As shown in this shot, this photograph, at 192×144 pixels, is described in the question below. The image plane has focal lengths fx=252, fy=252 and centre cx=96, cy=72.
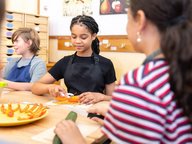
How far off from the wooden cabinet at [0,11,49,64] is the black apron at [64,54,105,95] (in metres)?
1.43

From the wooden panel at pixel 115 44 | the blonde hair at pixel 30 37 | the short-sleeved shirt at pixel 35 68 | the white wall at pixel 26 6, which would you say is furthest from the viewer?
the white wall at pixel 26 6

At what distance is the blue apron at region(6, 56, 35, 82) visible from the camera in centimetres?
201

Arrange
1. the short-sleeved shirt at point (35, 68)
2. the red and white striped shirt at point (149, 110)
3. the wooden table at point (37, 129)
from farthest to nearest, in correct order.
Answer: the short-sleeved shirt at point (35, 68), the wooden table at point (37, 129), the red and white striped shirt at point (149, 110)

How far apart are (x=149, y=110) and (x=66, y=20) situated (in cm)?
322

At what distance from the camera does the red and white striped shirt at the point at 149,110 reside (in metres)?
0.53

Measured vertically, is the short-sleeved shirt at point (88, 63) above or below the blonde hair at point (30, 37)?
below

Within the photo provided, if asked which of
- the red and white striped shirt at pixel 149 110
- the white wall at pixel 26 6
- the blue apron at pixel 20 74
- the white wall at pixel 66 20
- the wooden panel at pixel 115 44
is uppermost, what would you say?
the white wall at pixel 26 6

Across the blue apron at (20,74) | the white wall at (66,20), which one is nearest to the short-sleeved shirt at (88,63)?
the blue apron at (20,74)

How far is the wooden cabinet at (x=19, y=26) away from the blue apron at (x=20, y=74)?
0.92 metres

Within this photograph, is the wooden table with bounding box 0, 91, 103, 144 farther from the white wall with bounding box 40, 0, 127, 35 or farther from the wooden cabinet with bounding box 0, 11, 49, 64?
the white wall with bounding box 40, 0, 127, 35

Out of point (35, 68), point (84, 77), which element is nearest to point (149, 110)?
point (84, 77)

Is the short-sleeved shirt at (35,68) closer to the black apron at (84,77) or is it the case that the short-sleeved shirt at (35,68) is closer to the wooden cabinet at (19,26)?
the black apron at (84,77)

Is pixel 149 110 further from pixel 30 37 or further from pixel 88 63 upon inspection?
pixel 30 37

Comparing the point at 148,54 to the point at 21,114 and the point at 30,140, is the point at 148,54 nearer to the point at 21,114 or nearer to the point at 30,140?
the point at 30,140
